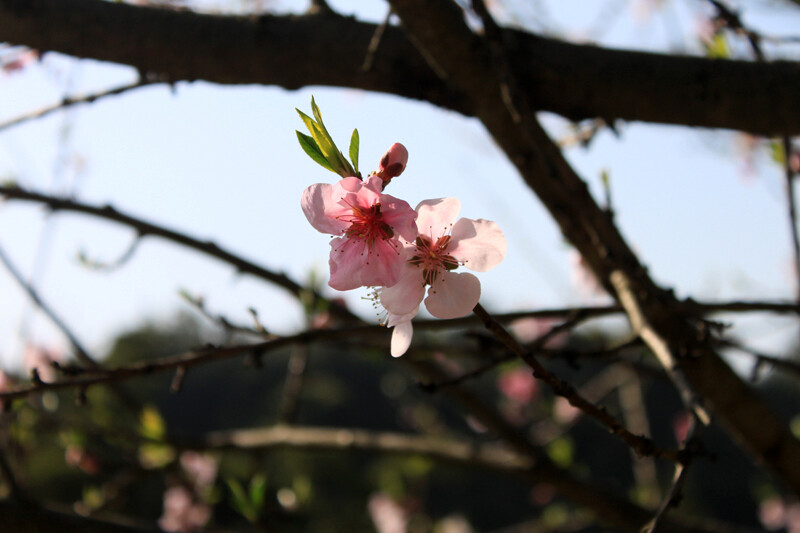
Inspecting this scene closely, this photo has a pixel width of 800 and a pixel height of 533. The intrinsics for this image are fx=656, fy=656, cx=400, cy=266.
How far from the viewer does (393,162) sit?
2.20 feet

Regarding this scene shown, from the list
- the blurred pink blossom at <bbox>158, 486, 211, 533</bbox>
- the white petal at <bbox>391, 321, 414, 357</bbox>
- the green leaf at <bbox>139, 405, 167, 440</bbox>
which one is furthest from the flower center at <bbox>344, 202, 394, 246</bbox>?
the blurred pink blossom at <bbox>158, 486, 211, 533</bbox>

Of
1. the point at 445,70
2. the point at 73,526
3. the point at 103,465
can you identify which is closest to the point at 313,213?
the point at 445,70

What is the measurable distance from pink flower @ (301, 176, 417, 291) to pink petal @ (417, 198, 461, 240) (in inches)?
1.7

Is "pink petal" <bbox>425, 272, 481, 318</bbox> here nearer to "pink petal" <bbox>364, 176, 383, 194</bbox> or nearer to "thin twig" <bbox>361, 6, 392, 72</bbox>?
"pink petal" <bbox>364, 176, 383, 194</bbox>

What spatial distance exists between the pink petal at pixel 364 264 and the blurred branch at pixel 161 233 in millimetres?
1022

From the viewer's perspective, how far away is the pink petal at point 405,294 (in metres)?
0.66

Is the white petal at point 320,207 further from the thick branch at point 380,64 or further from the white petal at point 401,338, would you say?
the thick branch at point 380,64

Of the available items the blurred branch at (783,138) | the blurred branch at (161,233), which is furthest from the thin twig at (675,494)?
the blurred branch at (161,233)

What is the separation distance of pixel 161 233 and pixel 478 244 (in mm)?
1169

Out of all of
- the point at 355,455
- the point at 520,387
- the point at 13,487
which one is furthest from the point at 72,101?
the point at 355,455

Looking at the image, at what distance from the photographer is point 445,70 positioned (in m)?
1.14

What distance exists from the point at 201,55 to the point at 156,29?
9 centimetres

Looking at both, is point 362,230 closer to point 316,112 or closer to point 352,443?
point 316,112

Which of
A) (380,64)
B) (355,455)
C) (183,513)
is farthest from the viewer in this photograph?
(355,455)
